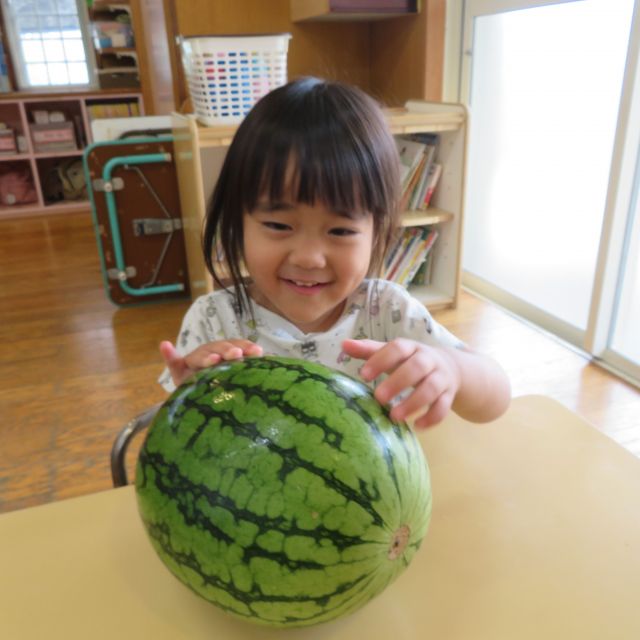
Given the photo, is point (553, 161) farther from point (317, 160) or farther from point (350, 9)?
point (317, 160)

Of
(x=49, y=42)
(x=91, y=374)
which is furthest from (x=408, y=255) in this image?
(x=49, y=42)

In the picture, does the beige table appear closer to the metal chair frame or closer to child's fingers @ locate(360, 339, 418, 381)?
the metal chair frame

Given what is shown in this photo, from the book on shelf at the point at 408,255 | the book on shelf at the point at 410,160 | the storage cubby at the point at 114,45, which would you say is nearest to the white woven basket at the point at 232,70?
the book on shelf at the point at 410,160

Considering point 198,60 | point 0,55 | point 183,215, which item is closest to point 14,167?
point 0,55

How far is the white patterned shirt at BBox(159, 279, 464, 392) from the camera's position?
1.15 meters

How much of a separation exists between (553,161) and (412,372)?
7.67ft

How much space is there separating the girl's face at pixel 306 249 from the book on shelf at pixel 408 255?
81.6 inches

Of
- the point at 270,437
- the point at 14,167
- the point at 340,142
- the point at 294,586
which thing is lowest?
the point at 14,167

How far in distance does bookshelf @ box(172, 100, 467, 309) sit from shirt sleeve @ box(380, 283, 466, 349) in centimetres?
142

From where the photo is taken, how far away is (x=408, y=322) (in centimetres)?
116

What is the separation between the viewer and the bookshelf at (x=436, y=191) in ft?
8.42

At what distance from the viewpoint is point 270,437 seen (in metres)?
0.55

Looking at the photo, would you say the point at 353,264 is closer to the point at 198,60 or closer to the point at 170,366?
the point at 170,366

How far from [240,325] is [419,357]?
1.75ft
